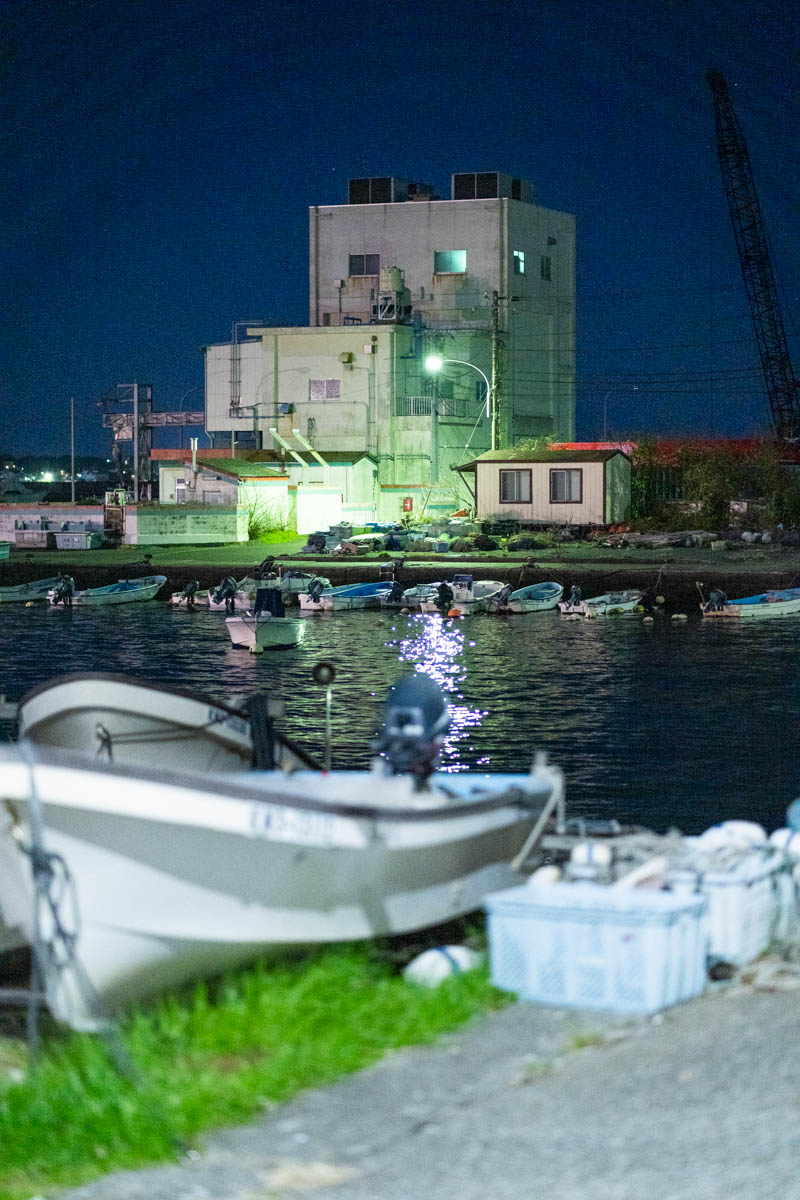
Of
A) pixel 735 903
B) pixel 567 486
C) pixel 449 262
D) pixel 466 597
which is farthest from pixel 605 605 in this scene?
pixel 449 262

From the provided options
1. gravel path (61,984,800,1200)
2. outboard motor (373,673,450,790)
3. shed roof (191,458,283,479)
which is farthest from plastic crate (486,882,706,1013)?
shed roof (191,458,283,479)

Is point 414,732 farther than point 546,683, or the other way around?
point 546,683

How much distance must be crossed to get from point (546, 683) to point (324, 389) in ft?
160

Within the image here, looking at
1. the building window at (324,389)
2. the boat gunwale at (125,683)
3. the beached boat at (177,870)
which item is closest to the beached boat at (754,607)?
the building window at (324,389)

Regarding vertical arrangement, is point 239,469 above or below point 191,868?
above

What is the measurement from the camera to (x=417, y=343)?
261ft

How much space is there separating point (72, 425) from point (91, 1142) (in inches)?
3547

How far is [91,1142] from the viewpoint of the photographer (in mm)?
6645

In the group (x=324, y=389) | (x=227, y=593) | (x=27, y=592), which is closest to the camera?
(x=227, y=593)

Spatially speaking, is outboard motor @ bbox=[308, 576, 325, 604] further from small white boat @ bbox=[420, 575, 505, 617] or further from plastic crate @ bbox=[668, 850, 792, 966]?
plastic crate @ bbox=[668, 850, 792, 966]

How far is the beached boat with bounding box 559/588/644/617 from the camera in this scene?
47562 millimetres

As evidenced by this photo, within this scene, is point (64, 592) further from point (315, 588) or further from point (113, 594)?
point (315, 588)

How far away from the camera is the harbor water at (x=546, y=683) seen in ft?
68.7

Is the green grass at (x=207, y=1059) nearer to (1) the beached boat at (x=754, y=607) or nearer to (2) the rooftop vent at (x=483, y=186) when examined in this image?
(1) the beached boat at (x=754, y=607)
